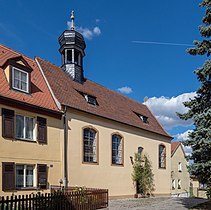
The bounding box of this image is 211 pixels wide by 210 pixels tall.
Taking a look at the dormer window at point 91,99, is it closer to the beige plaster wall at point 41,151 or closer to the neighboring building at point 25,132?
the neighboring building at point 25,132

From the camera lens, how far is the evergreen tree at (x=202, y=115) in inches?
551

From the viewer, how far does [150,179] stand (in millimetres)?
28203

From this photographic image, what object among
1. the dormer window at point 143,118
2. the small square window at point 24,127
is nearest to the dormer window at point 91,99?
the small square window at point 24,127

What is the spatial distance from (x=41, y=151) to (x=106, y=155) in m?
6.59

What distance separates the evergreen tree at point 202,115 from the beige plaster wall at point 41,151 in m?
7.59

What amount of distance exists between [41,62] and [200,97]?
38.8 feet

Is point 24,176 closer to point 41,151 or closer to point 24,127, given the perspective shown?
point 41,151

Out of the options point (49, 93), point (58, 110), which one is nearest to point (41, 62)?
point (49, 93)

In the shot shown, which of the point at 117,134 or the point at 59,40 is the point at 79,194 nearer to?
the point at 117,134

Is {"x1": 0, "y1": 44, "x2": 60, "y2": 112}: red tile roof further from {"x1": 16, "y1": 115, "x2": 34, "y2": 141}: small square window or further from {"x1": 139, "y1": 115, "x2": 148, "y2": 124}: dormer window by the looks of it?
{"x1": 139, "y1": 115, "x2": 148, "y2": 124}: dormer window

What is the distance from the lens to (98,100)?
81.1 feet

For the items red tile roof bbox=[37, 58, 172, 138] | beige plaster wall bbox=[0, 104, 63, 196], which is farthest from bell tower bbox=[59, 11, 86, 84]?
beige plaster wall bbox=[0, 104, 63, 196]

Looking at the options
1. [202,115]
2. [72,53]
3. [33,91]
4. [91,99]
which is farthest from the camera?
[72,53]

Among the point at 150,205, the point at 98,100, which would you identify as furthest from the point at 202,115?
the point at 98,100
